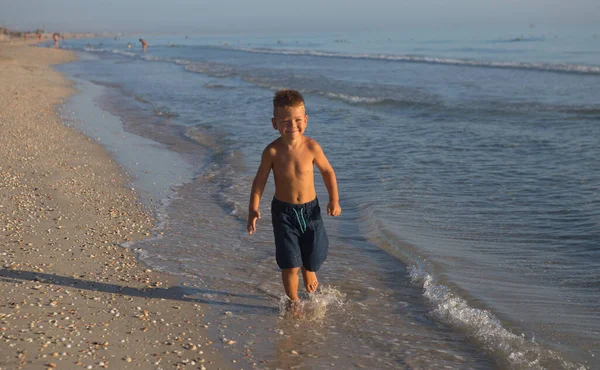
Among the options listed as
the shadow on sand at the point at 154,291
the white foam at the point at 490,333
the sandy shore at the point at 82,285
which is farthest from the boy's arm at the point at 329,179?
the sandy shore at the point at 82,285

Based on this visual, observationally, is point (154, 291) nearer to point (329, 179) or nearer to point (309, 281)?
point (309, 281)

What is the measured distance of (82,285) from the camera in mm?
4312

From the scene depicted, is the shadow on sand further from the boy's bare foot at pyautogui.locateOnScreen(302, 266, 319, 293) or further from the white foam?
the white foam

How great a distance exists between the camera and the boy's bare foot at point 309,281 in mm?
4328

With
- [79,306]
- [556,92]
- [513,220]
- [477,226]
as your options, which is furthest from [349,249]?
[556,92]

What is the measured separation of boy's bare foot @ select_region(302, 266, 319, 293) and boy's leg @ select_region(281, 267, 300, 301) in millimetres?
108

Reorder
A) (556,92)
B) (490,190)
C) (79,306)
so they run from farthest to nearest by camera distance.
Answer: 1. (556,92)
2. (490,190)
3. (79,306)

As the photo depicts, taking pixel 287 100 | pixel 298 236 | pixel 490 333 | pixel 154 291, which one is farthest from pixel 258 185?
pixel 490 333

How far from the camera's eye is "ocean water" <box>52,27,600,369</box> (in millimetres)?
3828

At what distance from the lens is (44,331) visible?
3.51 meters

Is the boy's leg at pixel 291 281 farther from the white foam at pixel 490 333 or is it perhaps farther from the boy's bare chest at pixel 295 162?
the white foam at pixel 490 333

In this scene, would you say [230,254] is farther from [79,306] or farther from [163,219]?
[79,306]

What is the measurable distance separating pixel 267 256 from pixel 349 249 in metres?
0.76

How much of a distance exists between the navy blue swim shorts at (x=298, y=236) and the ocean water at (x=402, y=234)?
13.3 inches
